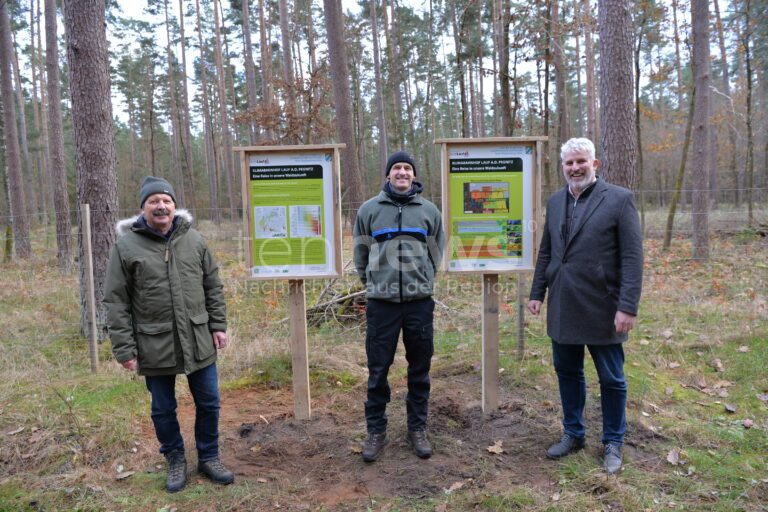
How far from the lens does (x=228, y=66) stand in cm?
2983

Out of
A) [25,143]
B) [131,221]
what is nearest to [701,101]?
[131,221]

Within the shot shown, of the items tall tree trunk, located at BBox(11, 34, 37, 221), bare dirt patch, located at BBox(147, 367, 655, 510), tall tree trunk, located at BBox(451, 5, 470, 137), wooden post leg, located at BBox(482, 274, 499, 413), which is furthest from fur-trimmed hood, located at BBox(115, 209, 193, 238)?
tall tree trunk, located at BBox(11, 34, 37, 221)

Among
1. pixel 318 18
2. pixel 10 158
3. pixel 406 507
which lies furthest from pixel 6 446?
pixel 318 18

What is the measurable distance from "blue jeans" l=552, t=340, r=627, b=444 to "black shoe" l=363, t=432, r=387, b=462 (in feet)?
4.53

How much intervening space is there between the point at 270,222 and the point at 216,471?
6.31 ft

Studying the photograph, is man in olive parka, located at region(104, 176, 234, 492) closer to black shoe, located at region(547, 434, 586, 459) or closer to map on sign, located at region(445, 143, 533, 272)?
map on sign, located at region(445, 143, 533, 272)

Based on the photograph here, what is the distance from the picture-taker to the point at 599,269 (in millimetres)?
3162

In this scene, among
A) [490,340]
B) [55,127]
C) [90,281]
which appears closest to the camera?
[490,340]

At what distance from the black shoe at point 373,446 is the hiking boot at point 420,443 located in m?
0.22

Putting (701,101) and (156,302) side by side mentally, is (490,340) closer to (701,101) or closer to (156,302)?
(156,302)

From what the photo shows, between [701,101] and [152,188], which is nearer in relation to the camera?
[152,188]

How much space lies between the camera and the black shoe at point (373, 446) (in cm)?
352

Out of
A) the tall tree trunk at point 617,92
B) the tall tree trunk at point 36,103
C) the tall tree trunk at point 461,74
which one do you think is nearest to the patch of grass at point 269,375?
the tall tree trunk at point 617,92

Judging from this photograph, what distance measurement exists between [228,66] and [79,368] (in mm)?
28485
